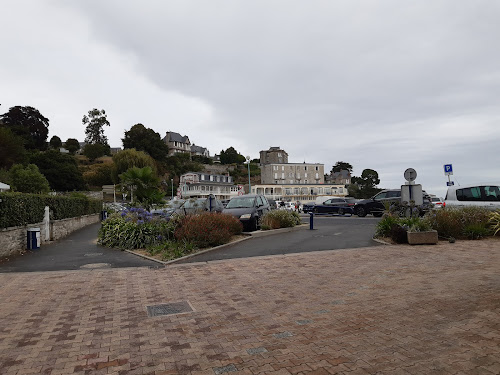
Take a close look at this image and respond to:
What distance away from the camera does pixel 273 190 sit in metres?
93.9

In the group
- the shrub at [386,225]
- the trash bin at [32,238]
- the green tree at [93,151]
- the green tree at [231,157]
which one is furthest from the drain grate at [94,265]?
the green tree at [231,157]

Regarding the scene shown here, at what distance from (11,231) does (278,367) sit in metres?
11.9

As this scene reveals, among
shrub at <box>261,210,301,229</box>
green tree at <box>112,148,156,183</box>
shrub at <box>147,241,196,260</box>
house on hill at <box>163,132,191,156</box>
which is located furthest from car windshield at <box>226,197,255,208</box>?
house on hill at <box>163,132,191,156</box>

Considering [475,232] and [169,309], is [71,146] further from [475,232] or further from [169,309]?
[169,309]

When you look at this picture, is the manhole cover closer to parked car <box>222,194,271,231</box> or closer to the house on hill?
parked car <box>222,194,271,231</box>

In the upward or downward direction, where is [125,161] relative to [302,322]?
upward

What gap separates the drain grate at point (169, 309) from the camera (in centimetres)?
519

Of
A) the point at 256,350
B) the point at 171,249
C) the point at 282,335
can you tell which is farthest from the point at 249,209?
the point at 256,350

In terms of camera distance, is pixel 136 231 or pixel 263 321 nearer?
pixel 263 321

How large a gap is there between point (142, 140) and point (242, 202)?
213ft

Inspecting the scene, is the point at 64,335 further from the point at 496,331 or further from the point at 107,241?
the point at 107,241

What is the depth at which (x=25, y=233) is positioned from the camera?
12945mm

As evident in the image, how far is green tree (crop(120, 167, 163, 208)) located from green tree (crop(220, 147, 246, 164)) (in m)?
105

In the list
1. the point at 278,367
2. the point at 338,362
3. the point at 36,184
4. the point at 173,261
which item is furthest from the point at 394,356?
the point at 36,184
